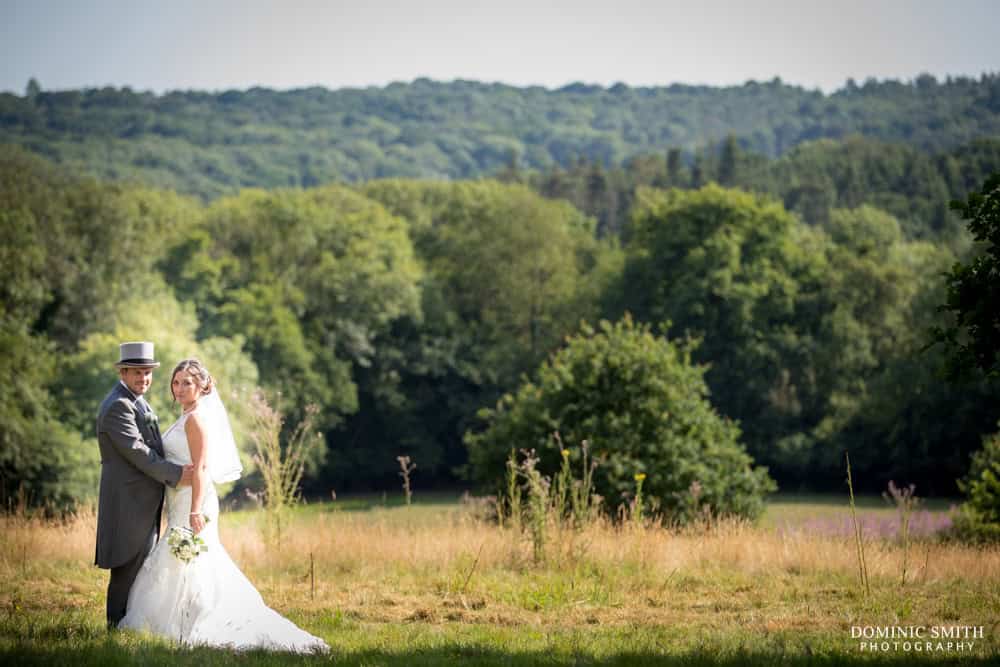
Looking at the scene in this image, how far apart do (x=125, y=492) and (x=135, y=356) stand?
0.94 m

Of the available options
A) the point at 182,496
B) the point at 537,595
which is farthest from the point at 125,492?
the point at 537,595

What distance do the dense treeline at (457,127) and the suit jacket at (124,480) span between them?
1926 inches

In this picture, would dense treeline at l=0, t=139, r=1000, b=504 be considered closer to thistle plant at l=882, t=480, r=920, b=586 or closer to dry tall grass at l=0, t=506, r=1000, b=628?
dry tall grass at l=0, t=506, r=1000, b=628

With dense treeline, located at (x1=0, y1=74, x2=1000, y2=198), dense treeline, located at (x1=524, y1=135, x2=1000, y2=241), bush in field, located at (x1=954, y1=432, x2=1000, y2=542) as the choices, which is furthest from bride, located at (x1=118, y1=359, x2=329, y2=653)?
dense treeline, located at (x1=524, y1=135, x2=1000, y2=241)

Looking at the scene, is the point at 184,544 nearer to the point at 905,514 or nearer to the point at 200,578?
the point at 200,578

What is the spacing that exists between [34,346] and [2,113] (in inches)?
1230

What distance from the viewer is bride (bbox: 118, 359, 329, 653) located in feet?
23.5

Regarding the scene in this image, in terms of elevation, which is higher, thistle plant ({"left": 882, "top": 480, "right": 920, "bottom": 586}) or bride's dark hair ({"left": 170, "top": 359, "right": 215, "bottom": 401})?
bride's dark hair ({"left": 170, "top": 359, "right": 215, "bottom": 401})

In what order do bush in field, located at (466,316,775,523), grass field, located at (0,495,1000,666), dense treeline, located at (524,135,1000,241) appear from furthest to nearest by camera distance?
1. dense treeline, located at (524,135,1000,241)
2. bush in field, located at (466,316,775,523)
3. grass field, located at (0,495,1000,666)

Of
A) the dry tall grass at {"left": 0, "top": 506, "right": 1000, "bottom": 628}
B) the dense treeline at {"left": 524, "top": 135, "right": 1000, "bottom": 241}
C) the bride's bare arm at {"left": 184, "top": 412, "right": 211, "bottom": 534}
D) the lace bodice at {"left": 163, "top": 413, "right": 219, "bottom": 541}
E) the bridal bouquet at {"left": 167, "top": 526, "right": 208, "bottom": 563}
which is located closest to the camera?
the bridal bouquet at {"left": 167, "top": 526, "right": 208, "bottom": 563}

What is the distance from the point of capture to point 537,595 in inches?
361

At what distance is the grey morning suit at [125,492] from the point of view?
730 cm

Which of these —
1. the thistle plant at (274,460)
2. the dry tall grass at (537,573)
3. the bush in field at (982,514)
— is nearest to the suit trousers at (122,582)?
the dry tall grass at (537,573)

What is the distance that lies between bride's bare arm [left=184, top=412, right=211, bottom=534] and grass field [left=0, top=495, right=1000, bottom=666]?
2.77 ft
